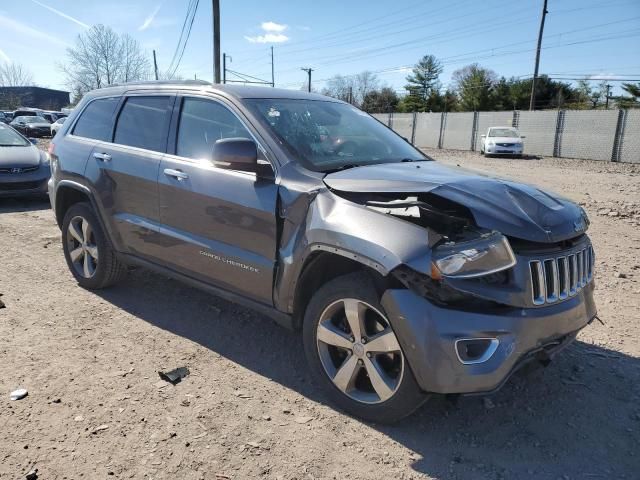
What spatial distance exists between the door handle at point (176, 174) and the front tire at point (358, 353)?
1.39 m

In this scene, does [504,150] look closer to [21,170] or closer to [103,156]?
[21,170]

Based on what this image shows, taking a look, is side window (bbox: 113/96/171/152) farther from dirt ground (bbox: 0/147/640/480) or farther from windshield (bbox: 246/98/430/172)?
dirt ground (bbox: 0/147/640/480)

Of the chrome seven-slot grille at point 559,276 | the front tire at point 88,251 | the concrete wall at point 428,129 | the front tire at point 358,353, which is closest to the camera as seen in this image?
the chrome seven-slot grille at point 559,276

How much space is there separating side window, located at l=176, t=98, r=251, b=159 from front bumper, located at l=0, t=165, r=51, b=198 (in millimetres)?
6638

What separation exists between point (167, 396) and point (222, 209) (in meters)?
1.22

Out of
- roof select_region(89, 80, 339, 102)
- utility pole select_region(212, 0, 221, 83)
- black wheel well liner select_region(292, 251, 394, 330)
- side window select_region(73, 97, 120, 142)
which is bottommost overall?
black wheel well liner select_region(292, 251, 394, 330)

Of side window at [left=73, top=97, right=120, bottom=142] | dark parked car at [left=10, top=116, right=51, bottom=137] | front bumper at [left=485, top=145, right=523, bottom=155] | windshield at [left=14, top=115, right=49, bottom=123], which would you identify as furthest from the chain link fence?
windshield at [left=14, top=115, right=49, bottom=123]

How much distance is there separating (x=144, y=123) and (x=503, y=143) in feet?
73.8

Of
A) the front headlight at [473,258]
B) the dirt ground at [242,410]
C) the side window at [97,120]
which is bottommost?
the dirt ground at [242,410]

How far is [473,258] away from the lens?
234 centimetres

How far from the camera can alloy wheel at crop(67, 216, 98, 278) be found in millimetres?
4555

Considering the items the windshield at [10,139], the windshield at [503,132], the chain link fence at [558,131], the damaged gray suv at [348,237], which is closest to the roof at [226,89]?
the damaged gray suv at [348,237]

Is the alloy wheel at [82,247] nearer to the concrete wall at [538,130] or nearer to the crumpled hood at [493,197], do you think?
the crumpled hood at [493,197]

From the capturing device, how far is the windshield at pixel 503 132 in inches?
960
